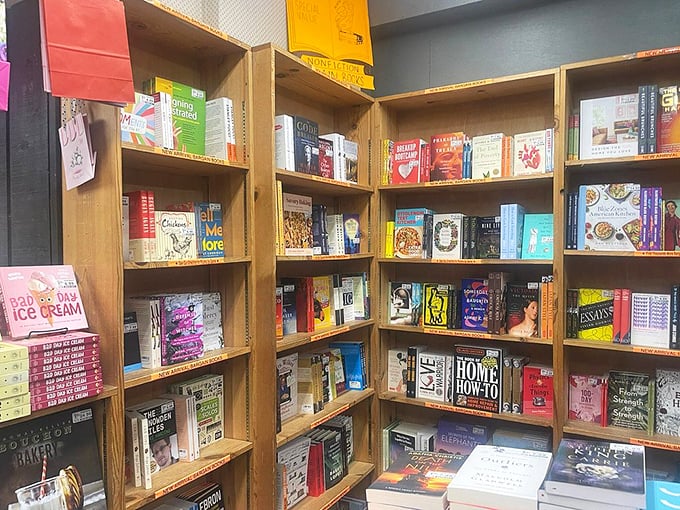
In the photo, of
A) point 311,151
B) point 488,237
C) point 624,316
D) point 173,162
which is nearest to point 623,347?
point 624,316

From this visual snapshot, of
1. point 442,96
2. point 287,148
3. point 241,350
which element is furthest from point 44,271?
point 442,96

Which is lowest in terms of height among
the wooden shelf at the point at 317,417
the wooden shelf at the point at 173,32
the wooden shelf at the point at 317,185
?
the wooden shelf at the point at 317,417

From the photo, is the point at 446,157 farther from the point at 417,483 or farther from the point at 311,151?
the point at 417,483

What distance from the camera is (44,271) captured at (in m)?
1.54

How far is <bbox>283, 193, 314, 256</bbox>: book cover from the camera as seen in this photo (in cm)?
236

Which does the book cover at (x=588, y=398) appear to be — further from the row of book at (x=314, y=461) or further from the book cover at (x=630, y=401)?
the row of book at (x=314, y=461)

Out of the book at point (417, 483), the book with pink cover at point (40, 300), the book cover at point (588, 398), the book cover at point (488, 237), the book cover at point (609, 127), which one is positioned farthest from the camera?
the book cover at point (488, 237)

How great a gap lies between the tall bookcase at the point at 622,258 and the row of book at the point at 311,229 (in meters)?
1.11

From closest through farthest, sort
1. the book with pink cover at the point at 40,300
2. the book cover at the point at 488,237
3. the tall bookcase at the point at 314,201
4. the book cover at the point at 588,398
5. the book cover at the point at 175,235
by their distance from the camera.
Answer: the book with pink cover at the point at 40,300 → the book cover at the point at 175,235 → the tall bookcase at the point at 314,201 → the book cover at the point at 588,398 → the book cover at the point at 488,237

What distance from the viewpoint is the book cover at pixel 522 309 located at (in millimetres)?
2604

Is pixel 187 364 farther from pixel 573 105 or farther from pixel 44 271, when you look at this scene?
pixel 573 105

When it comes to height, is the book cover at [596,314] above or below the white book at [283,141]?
below

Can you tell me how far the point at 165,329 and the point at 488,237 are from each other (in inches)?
66.2

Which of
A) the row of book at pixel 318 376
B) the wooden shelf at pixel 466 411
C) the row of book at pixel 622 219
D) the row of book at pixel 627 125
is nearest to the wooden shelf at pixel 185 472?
the row of book at pixel 318 376
